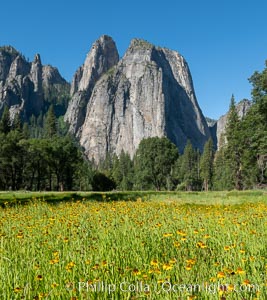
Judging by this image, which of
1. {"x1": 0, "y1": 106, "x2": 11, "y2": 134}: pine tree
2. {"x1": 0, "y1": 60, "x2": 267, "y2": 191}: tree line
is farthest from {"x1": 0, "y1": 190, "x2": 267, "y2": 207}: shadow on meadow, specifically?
{"x1": 0, "y1": 106, "x2": 11, "y2": 134}: pine tree

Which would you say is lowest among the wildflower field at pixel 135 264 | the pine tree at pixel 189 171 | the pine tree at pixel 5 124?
the wildflower field at pixel 135 264

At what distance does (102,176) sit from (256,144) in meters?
71.4

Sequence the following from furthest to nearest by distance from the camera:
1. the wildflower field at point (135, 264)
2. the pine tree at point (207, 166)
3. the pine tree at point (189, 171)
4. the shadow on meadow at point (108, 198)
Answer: the pine tree at point (189, 171)
the pine tree at point (207, 166)
the shadow on meadow at point (108, 198)
the wildflower field at point (135, 264)

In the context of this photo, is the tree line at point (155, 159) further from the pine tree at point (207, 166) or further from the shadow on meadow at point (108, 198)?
the shadow on meadow at point (108, 198)

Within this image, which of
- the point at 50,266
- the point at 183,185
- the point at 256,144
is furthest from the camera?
the point at 183,185

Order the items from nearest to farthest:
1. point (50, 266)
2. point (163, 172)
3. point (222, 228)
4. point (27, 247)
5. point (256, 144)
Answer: point (50, 266) → point (27, 247) → point (222, 228) → point (256, 144) → point (163, 172)

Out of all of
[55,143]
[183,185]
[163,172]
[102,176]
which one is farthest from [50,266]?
[102,176]

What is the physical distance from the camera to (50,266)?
3.85 metres

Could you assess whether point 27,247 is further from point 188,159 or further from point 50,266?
point 188,159

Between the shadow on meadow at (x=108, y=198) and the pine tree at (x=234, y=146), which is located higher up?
the pine tree at (x=234, y=146)

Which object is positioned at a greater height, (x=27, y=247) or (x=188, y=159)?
(x=188, y=159)

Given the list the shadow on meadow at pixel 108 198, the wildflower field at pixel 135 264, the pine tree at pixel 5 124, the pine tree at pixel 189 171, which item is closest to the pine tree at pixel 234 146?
the pine tree at pixel 189 171

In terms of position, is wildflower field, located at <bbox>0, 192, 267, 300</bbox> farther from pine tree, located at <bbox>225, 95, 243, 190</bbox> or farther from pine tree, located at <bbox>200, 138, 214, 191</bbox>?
pine tree, located at <bbox>200, 138, 214, 191</bbox>

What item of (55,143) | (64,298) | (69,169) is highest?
(55,143)
